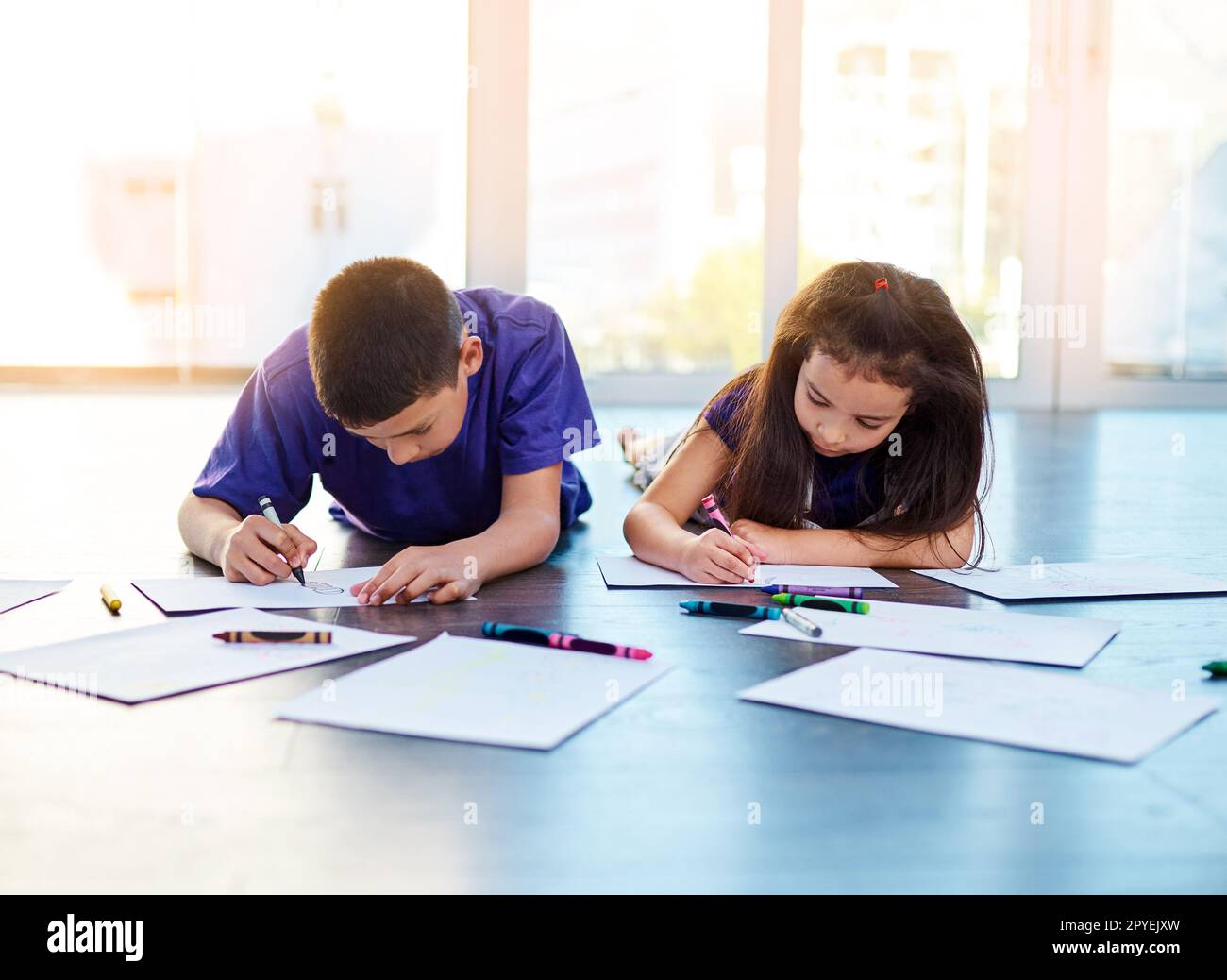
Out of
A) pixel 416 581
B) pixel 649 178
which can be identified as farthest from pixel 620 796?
pixel 649 178

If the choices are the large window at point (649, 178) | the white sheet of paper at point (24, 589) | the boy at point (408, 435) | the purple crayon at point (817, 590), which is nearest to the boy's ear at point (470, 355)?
the boy at point (408, 435)

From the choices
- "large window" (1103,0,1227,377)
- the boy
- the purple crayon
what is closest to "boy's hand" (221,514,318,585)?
the boy

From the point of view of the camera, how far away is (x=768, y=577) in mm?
1668

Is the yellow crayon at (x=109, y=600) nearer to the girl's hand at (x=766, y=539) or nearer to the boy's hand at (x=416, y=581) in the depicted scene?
the boy's hand at (x=416, y=581)

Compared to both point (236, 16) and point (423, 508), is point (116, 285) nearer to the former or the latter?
point (236, 16)

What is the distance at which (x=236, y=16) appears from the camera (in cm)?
575

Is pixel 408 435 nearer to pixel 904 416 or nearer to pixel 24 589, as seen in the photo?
pixel 24 589

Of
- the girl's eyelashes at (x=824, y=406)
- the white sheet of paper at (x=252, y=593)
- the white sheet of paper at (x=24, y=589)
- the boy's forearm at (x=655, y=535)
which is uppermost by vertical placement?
the girl's eyelashes at (x=824, y=406)

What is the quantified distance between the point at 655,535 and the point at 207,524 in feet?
2.12

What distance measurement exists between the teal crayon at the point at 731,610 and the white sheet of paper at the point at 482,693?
238 millimetres

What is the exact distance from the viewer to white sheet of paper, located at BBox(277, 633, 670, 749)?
97 centimetres

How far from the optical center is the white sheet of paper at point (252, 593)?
1458mm

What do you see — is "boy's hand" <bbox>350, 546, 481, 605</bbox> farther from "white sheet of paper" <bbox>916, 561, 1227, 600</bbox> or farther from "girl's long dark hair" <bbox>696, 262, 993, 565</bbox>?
"white sheet of paper" <bbox>916, 561, 1227, 600</bbox>

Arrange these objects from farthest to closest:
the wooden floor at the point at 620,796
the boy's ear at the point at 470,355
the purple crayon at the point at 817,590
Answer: the boy's ear at the point at 470,355
the purple crayon at the point at 817,590
the wooden floor at the point at 620,796
